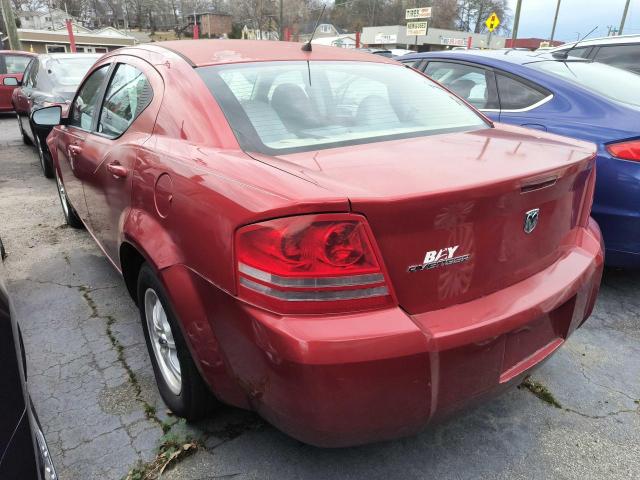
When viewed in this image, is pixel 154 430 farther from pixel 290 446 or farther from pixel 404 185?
pixel 404 185

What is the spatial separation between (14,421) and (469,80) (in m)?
4.23

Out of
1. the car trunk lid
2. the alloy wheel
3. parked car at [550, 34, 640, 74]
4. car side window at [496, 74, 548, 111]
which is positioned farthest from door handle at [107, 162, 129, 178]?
parked car at [550, 34, 640, 74]

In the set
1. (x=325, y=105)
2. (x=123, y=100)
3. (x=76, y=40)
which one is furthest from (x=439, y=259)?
(x=76, y=40)

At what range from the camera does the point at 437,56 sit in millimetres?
4805

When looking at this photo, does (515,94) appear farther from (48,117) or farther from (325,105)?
(48,117)

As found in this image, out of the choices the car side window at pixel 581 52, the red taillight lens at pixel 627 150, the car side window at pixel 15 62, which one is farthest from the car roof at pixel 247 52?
the car side window at pixel 15 62

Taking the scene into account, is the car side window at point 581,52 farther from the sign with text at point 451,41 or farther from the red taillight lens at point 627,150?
the sign with text at point 451,41

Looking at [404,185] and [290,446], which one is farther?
[290,446]

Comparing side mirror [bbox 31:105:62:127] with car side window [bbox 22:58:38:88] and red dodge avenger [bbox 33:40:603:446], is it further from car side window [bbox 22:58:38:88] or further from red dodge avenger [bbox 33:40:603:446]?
car side window [bbox 22:58:38:88]

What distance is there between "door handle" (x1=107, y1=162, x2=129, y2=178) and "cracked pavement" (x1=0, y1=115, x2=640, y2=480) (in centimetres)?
100

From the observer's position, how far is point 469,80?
14.4ft

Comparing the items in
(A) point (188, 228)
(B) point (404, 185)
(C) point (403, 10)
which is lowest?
(A) point (188, 228)

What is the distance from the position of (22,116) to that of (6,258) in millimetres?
5441

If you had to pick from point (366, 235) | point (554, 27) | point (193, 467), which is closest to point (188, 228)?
point (366, 235)
